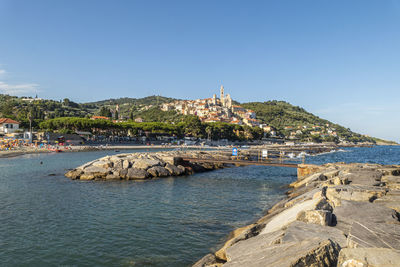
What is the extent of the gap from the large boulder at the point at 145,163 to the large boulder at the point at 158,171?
2.05 feet

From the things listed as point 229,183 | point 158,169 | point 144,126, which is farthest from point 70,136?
point 229,183

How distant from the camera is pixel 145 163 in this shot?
29.3 m

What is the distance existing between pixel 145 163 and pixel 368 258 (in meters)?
26.7

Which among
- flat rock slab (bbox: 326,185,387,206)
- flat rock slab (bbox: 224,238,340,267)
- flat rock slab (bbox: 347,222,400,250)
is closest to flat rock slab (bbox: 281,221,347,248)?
flat rock slab (bbox: 347,222,400,250)

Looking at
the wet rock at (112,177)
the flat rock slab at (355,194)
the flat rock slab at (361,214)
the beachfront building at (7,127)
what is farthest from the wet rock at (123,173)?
the beachfront building at (7,127)

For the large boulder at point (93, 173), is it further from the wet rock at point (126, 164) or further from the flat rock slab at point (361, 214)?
the flat rock slab at point (361, 214)

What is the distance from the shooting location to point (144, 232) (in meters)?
12.3

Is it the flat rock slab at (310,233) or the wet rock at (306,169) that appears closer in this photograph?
the flat rock slab at (310,233)

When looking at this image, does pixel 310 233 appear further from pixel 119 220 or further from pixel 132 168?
pixel 132 168

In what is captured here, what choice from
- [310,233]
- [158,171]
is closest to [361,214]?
[310,233]

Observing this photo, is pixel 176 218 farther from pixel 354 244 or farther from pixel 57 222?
pixel 354 244

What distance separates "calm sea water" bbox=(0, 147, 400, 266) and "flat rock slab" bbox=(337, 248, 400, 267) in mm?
6388

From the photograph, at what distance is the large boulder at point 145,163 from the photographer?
28797 millimetres

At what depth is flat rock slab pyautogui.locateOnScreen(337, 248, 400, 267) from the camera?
4.07 meters
